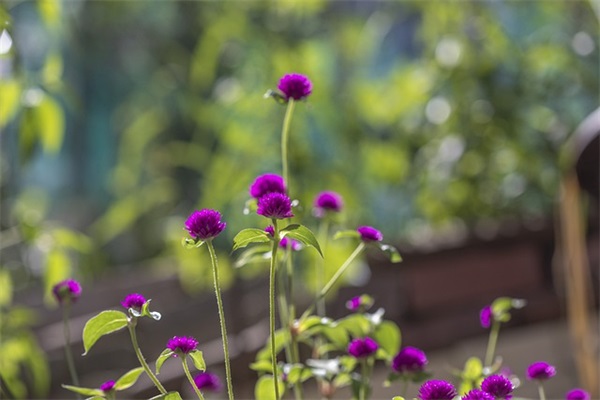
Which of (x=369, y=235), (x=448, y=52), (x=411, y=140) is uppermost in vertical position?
(x=448, y=52)

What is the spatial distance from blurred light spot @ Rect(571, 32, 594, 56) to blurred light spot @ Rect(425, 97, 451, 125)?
0.73 feet

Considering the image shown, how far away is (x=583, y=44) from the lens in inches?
53.9

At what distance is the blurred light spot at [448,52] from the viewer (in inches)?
53.9

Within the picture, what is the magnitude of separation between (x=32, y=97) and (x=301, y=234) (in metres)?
0.37

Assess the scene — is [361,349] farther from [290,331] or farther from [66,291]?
[66,291]

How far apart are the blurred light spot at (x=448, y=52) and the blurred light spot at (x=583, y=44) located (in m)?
0.18

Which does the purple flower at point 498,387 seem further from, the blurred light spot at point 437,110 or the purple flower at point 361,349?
the blurred light spot at point 437,110

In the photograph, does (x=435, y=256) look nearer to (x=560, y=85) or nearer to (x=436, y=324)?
(x=436, y=324)

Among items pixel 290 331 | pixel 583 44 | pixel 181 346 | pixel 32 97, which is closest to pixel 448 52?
pixel 583 44

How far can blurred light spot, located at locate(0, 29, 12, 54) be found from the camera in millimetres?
560

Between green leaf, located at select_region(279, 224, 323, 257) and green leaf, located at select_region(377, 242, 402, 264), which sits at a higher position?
green leaf, located at select_region(377, 242, 402, 264)

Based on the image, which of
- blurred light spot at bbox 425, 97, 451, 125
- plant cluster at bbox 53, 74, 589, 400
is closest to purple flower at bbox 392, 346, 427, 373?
plant cluster at bbox 53, 74, 589, 400

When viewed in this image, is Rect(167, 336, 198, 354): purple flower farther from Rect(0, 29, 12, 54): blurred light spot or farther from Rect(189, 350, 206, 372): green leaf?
Rect(0, 29, 12, 54): blurred light spot

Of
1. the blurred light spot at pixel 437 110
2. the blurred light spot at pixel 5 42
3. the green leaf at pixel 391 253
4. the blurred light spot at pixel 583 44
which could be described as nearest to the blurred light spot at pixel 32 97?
the blurred light spot at pixel 5 42
